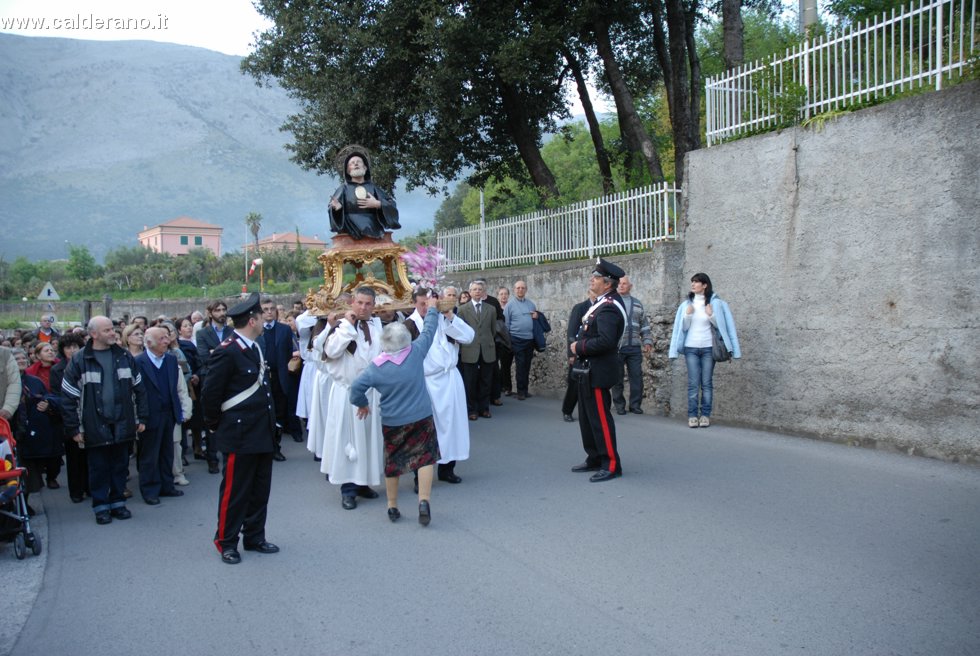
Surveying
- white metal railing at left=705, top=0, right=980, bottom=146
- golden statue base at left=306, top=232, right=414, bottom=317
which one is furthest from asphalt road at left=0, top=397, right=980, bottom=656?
white metal railing at left=705, top=0, right=980, bottom=146

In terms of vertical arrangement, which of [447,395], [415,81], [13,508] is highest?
[415,81]

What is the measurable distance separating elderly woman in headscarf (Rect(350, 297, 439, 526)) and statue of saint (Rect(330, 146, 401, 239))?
377 centimetres

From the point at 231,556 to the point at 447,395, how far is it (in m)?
3.05

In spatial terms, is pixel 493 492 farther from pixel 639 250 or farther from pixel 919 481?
pixel 639 250

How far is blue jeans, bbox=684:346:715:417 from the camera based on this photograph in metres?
10.4

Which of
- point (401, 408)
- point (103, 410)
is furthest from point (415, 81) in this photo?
point (401, 408)

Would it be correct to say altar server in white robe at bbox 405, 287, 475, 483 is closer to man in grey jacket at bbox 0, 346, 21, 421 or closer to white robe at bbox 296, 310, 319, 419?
white robe at bbox 296, 310, 319, 419

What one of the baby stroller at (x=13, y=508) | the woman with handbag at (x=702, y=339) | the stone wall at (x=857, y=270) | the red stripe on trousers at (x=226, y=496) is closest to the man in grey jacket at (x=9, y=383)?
the baby stroller at (x=13, y=508)

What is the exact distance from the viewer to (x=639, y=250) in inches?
516

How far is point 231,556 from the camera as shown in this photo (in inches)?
227

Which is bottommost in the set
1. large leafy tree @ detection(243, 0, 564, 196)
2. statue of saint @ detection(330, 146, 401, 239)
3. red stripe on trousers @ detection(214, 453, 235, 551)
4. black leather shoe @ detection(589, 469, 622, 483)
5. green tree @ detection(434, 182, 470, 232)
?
black leather shoe @ detection(589, 469, 622, 483)

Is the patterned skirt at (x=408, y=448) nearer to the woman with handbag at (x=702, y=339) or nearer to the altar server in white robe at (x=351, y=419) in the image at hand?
the altar server in white robe at (x=351, y=419)

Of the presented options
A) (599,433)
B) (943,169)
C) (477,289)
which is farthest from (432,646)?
(477,289)

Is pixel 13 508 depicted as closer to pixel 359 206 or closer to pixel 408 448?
pixel 408 448
